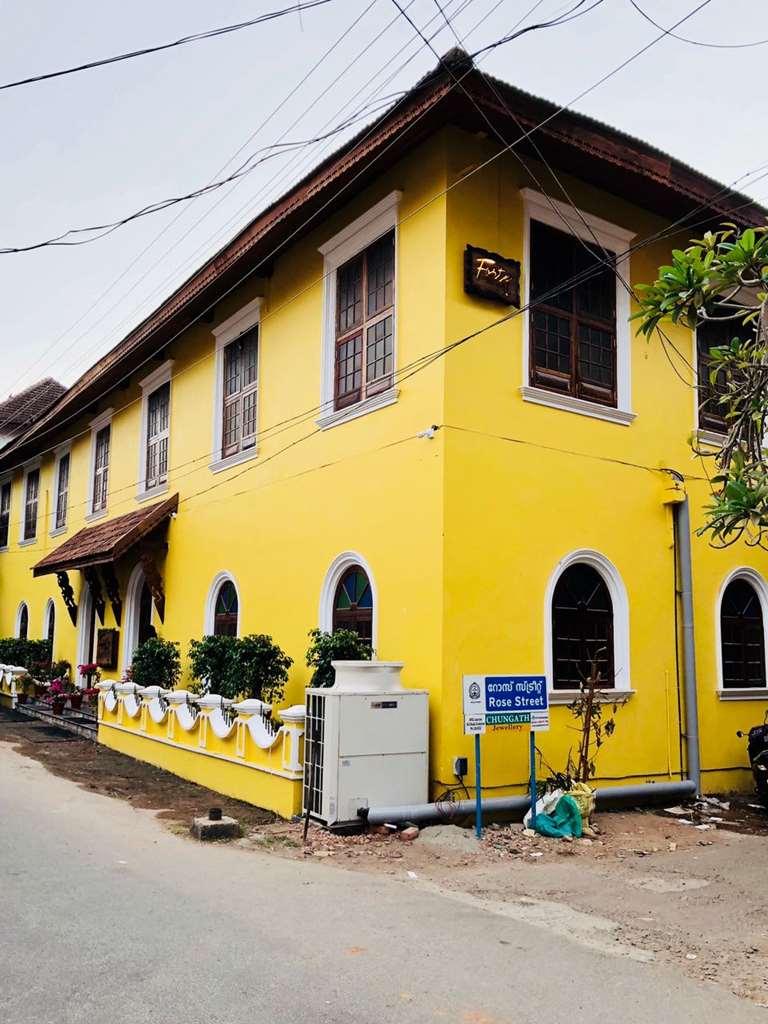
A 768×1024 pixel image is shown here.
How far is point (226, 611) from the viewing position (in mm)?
12969

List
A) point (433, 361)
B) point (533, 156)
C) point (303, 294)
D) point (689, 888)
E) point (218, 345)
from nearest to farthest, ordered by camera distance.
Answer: point (689, 888)
point (433, 361)
point (533, 156)
point (303, 294)
point (218, 345)

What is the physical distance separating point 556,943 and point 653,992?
0.80 meters

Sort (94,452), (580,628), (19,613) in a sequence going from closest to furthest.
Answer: (580,628)
(94,452)
(19,613)

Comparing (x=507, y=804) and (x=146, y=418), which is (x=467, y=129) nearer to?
(x=507, y=804)

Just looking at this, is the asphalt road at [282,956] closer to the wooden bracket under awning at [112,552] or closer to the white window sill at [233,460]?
the white window sill at [233,460]

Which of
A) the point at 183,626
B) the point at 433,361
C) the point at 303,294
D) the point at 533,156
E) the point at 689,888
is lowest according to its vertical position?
the point at 689,888

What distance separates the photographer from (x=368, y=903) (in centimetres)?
588

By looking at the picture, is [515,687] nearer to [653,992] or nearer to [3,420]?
[653,992]

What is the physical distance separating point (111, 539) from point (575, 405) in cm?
813

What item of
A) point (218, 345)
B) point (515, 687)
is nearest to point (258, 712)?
point (515, 687)

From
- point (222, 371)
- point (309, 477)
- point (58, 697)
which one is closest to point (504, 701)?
point (309, 477)

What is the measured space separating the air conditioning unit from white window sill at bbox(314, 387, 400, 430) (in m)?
2.81

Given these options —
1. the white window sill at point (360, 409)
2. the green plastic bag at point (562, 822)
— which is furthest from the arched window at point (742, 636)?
the white window sill at point (360, 409)

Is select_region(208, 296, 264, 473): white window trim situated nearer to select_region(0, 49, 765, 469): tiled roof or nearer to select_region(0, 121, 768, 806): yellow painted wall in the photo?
select_region(0, 121, 768, 806): yellow painted wall
